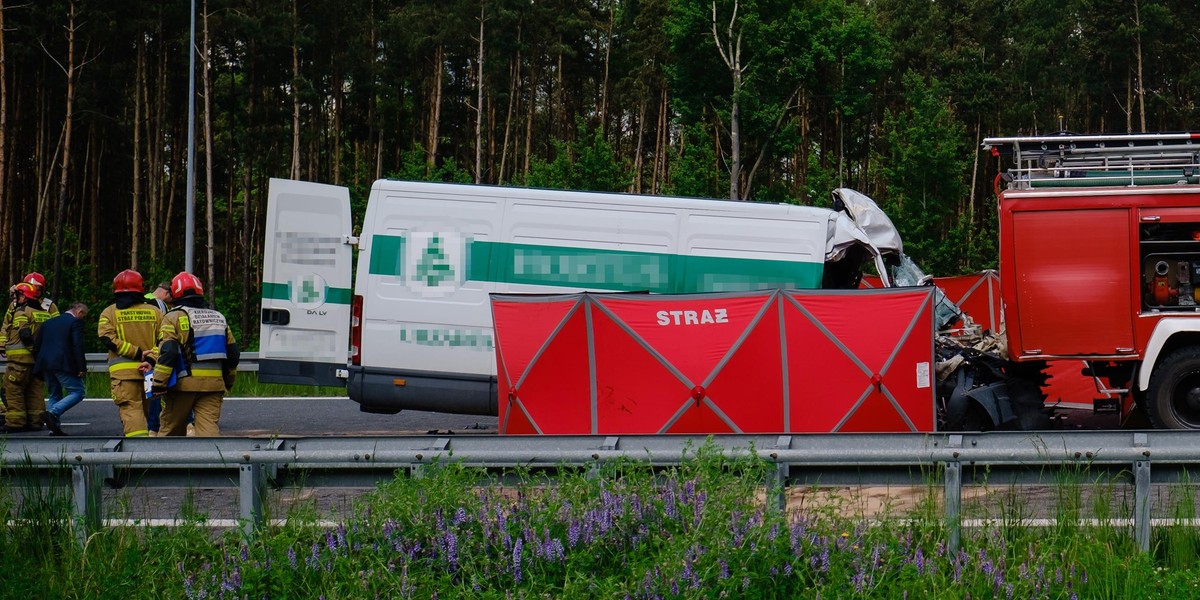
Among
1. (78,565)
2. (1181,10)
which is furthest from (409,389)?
(1181,10)

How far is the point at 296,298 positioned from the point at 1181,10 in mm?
48543

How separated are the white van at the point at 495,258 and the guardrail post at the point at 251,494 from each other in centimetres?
574

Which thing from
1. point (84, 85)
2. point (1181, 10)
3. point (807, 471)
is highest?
point (1181, 10)

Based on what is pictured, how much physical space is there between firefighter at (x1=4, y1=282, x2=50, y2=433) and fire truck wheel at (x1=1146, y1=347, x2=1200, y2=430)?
11.4 metres

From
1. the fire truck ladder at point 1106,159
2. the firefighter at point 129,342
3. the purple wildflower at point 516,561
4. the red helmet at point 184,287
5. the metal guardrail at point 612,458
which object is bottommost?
the purple wildflower at point 516,561

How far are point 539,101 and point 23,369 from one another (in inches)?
2070

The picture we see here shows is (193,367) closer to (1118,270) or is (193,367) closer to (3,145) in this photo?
(1118,270)

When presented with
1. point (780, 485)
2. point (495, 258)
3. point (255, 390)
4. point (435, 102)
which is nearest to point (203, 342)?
point (495, 258)

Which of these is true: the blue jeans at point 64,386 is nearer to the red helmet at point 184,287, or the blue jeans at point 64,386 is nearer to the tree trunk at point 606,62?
the red helmet at point 184,287

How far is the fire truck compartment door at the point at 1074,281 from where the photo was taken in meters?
10.6

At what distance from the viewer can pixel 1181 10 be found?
5053cm

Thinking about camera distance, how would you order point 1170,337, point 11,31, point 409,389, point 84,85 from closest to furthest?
point 1170,337
point 409,389
point 11,31
point 84,85

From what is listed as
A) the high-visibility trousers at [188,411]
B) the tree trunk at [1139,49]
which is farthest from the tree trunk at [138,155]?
the tree trunk at [1139,49]

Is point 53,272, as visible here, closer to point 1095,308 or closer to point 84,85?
point 84,85
